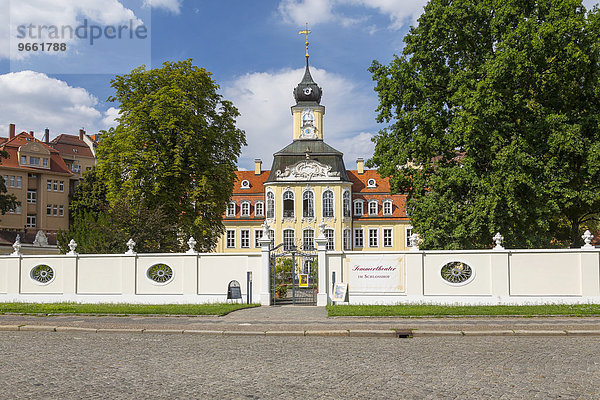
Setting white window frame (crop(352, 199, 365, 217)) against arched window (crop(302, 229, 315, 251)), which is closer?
arched window (crop(302, 229, 315, 251))

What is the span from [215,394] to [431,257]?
1480 centimetres

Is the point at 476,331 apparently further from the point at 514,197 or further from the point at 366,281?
the point at 514,197

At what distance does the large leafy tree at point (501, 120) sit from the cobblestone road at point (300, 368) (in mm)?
12800

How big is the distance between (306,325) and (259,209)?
5068cm

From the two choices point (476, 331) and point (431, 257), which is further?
point (431, 257)

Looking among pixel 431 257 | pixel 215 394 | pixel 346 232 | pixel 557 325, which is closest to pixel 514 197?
pixel 431 257

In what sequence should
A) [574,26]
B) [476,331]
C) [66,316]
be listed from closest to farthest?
[476,331] < [66,316] < [574,26]

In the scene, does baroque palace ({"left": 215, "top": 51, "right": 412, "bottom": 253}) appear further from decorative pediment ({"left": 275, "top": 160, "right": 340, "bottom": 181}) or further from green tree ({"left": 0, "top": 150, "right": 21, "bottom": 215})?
green tree ({"left": 0, "top": 150, "right": 21, "bottom": 215})

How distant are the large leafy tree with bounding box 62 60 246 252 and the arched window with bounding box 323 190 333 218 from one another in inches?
1104

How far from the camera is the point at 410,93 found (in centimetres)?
2825

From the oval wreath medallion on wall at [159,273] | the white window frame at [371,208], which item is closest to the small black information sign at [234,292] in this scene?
the oval wreath medallion on wall at [159,273]

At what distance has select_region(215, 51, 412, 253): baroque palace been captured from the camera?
6188cm

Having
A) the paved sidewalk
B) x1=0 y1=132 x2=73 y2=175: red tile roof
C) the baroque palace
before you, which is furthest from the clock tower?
the paved sidewalk

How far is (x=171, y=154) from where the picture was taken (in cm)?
3253
